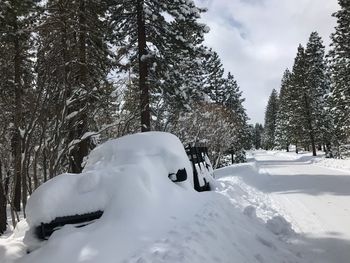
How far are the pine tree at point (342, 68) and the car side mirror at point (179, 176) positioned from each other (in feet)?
89.9

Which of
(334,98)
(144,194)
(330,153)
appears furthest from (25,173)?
(330,153)

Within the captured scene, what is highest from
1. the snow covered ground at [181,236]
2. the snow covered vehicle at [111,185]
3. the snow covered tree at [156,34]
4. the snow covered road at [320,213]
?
the snow covered tree at [156,34]

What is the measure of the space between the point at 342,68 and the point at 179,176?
1132 inches

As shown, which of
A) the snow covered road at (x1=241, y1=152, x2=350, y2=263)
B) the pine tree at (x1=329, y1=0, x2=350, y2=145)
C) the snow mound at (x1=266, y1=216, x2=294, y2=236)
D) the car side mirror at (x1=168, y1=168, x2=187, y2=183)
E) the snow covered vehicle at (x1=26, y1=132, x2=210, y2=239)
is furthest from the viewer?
the pine tree at (x1=329, y1=0, x2=350, y2=145)

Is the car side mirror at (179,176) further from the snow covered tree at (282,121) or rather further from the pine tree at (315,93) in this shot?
the snow covered tree at (282,121)

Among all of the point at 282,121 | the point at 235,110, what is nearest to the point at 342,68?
the point at 235,110

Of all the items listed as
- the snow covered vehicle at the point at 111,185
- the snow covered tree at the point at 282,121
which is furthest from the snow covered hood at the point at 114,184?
the snow covered tree at the point at 282,121

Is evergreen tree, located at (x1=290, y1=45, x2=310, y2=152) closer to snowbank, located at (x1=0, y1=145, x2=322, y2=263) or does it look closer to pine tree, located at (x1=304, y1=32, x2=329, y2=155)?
pine tree, located at (x1=304, y1=32, x2=329, y2=155)

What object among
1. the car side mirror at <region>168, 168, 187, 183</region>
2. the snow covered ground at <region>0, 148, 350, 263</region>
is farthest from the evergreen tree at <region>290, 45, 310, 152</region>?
the car side mirror at <region>168, 168, 187, 183</region>

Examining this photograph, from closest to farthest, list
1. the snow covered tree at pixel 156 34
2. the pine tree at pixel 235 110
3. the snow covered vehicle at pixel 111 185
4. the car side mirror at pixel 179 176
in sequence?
the snow covered vehicle at pixel 111 185, the car side mirror at pixel 179 176, the snow covered tree at pixel 156 34, the pine tree at pixel 235 110

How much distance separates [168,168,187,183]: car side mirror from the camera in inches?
267

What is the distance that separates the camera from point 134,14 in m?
17.5

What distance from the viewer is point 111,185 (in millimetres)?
5508

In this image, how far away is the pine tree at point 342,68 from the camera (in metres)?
30.5
